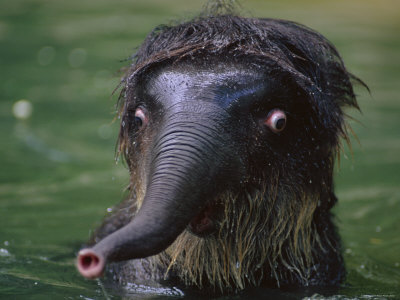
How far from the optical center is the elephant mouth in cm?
564

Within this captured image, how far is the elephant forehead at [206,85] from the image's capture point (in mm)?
5523

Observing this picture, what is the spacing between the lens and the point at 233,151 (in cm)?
545

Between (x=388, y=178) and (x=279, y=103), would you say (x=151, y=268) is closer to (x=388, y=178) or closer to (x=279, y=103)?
(x=279, y=103)

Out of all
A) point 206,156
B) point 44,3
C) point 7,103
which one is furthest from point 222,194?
point 44,3

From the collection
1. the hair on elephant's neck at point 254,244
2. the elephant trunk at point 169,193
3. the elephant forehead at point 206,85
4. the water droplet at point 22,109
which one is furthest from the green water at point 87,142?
the elephant trunk at point 169,193

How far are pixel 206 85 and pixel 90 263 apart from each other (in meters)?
1.77

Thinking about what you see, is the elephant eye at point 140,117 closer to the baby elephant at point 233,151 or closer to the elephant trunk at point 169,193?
the baby elephant at point 233,151

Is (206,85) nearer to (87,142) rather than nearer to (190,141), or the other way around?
(190,141)

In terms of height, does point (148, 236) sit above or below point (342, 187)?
below

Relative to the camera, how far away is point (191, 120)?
208 inches

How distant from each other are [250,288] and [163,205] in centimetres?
206

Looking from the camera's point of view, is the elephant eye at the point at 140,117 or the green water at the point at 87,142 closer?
the elephant eye at the point at 140,117

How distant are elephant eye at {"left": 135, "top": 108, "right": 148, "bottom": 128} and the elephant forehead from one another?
17 cm

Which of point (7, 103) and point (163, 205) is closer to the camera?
point (163, 205)
